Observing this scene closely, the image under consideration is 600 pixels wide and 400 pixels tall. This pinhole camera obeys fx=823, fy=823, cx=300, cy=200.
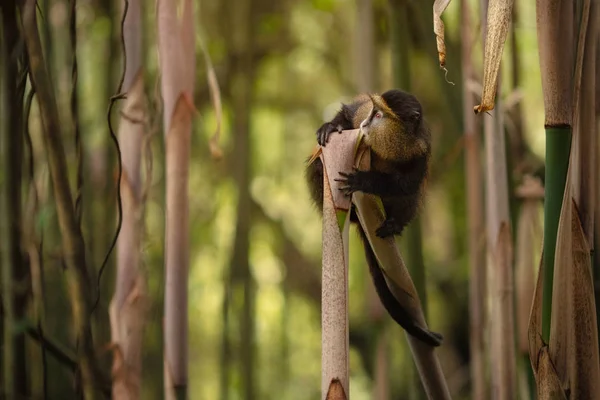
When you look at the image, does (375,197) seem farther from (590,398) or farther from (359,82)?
(359,82)

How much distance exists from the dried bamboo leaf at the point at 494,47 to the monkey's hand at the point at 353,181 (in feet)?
0.37

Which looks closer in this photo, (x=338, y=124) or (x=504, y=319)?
(x=338, y=124)

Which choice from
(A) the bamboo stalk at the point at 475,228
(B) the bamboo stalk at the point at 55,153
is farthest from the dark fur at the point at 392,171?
(A) the bamboo stalk at the point at 475,228

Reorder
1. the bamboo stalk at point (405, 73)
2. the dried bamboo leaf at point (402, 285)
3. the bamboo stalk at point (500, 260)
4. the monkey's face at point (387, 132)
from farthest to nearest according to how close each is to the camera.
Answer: the bamboo stalk at point (405, 73), the bamboo stalk at point (500, 260), the monkey's face at point (387, 132), the dried bamboo leaf at point (402, 285)

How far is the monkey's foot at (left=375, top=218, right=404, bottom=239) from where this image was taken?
0.63m

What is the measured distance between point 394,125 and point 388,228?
12cm

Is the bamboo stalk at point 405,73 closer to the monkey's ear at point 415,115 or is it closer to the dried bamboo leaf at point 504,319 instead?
the dried bamboo leaf at point 504,319

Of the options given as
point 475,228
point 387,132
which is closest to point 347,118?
point 387,132

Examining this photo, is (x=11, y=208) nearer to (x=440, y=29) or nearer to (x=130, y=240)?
(x=130, y=240)

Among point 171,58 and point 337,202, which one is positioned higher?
point 171,58

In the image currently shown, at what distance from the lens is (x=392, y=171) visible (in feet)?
2.51

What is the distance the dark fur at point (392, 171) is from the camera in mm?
692

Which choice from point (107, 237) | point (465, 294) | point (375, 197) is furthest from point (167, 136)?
point (465, 294)

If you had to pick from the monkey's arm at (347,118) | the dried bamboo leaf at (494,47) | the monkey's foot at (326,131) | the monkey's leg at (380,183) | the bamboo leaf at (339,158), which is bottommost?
the monkey's leg at (380,183)
